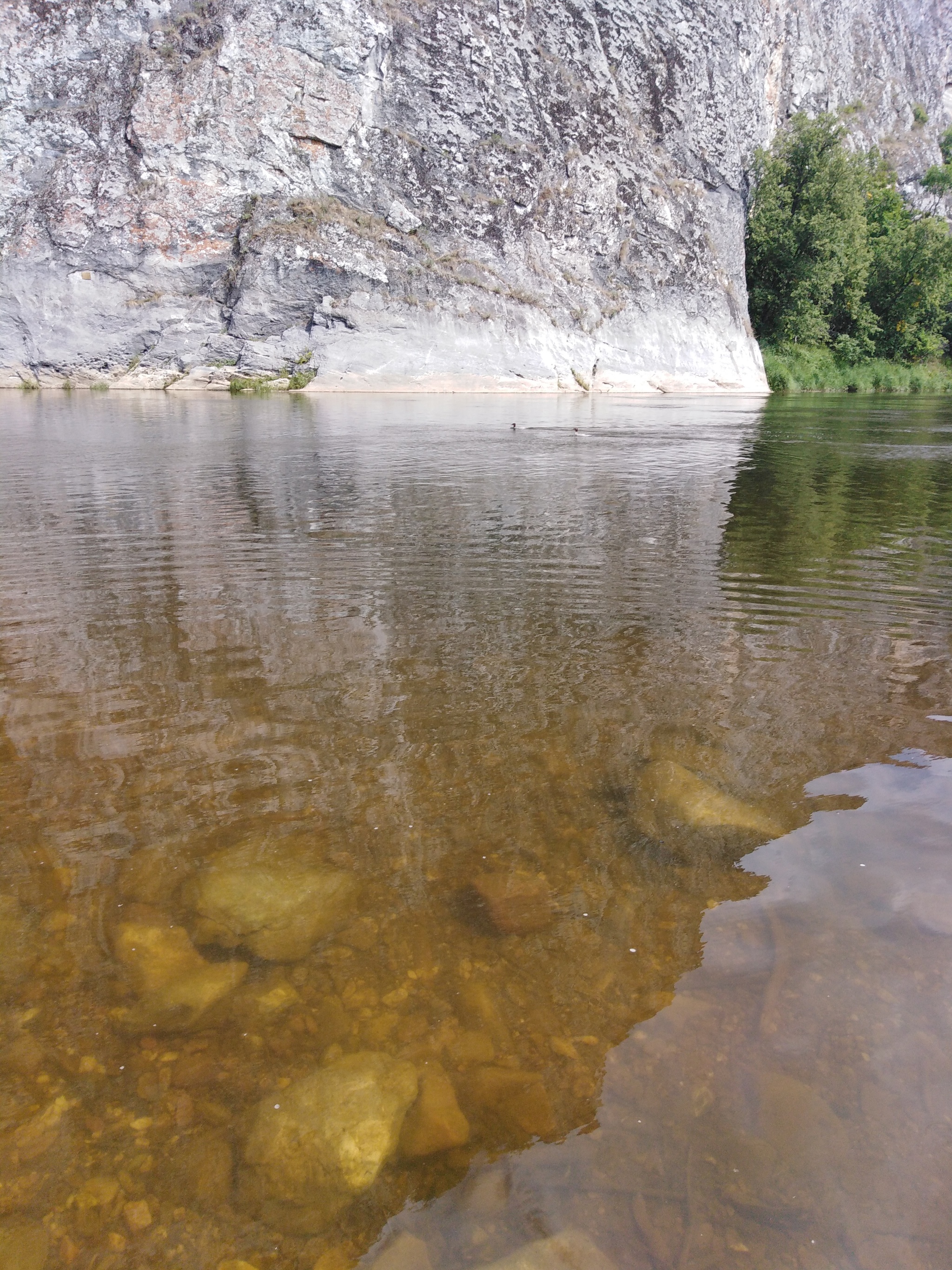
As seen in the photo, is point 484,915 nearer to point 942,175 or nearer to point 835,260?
point 835,260

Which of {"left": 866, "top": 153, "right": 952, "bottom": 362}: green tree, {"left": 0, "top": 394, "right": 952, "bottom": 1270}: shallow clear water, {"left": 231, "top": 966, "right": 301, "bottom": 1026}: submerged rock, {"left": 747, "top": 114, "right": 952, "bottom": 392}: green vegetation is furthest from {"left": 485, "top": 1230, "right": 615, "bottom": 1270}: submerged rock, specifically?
{"left": 866, "top": 153, "right": 952, "bottom": 362}: green tree

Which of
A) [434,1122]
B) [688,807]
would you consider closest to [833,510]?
[688,807]

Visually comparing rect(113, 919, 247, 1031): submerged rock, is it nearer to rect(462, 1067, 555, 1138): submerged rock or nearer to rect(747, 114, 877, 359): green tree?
rect(462, 1067, 555, 1138): submerged rock

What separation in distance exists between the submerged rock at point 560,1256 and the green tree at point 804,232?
170 ft

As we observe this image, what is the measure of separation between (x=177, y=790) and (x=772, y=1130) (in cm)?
252

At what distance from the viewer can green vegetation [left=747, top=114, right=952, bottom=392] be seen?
1745 inches

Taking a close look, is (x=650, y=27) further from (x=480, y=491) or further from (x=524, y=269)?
(x=480, y=491)

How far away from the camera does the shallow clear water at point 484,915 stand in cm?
175

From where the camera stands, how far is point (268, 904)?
2.66m

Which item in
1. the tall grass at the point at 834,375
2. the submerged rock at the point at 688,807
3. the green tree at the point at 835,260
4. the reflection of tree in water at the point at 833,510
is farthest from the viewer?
the tall grass at the point at 834,375

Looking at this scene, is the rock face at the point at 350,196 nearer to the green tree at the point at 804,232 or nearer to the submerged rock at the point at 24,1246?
the green tree at the point at 804,232

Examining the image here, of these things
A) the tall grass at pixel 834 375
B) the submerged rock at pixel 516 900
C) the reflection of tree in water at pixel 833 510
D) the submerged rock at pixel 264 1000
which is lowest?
the submerged rock at pixel 264 1000

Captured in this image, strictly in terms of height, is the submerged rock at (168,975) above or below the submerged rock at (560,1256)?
above

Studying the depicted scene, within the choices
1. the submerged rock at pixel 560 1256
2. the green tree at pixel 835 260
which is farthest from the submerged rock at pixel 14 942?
the green tree at pixel 835 260
